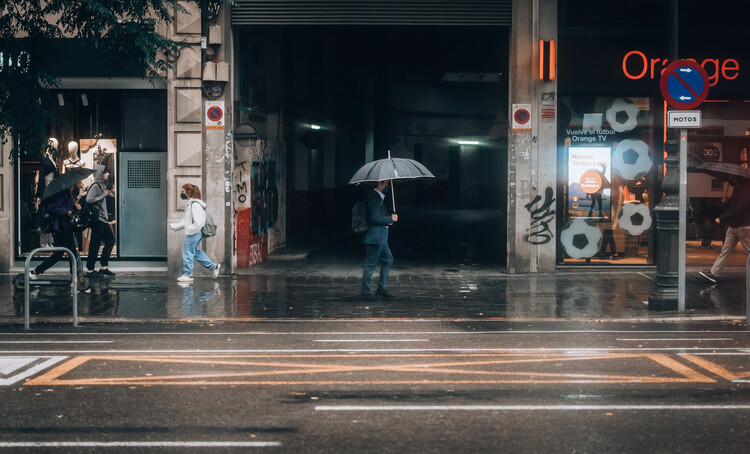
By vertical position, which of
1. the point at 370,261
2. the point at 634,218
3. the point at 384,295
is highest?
the point at 634,218

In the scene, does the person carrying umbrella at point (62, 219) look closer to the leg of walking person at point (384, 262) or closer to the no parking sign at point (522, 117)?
the leg of walking person at point (384, 262)

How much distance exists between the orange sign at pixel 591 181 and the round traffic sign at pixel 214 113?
640 centimetres

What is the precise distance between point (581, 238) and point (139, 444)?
11.7 meters

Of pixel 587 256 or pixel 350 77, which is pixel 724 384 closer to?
pixel 587 256

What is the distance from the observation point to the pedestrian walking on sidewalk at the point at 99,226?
15055 mm

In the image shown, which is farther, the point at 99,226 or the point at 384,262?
the point at 99,226

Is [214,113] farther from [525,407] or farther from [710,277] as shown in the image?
[525,407]

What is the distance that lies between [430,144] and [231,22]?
84.7 ft

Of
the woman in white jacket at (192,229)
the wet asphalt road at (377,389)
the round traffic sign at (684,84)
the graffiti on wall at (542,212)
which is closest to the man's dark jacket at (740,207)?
the graffiti on wall at (542,212)

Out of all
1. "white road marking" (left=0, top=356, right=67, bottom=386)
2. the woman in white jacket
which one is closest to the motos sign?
the woman in white jacket

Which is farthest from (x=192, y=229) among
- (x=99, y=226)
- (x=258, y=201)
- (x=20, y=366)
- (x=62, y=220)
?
(x=20, y=366)

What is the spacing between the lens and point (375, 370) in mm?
8055

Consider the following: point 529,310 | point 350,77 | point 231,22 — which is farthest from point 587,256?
point 350,77

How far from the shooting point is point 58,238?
1388 centimetres
